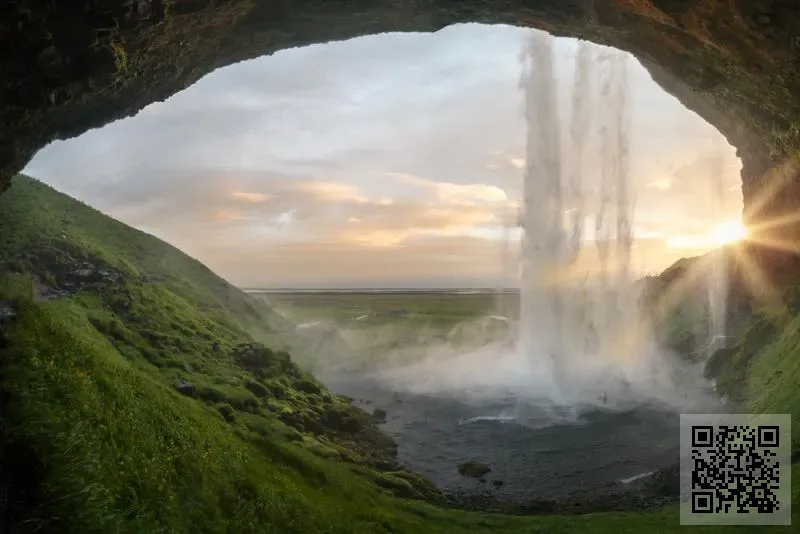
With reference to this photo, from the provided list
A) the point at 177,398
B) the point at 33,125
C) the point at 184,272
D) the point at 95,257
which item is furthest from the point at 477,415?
the point at 184,272

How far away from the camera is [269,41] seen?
34688 mm

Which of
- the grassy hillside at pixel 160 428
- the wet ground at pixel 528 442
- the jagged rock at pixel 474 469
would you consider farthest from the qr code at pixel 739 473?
the jagged rock at pixel 474 469

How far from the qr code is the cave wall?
20713 millimetres

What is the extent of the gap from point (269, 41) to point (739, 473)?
38.0 metres

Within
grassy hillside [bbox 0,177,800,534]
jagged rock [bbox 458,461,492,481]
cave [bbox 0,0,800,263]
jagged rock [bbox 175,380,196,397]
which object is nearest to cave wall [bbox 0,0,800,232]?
cave [bbox 0,0,800,263]

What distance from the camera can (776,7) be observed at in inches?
978

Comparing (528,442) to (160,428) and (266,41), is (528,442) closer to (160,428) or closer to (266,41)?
(160,428)

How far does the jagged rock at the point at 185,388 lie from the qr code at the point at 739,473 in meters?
29.3

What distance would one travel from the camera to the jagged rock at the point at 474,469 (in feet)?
129

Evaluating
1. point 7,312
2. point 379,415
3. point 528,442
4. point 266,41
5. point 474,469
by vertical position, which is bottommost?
point 379,415

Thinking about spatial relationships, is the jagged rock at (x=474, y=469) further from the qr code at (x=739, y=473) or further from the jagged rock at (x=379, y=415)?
the jagged rock at (x=379, y=415)

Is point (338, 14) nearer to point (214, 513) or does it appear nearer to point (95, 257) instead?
point (214, 513)

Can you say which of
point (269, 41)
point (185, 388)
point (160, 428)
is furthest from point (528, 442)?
point (269, 41)

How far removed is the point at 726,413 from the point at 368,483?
101ft
